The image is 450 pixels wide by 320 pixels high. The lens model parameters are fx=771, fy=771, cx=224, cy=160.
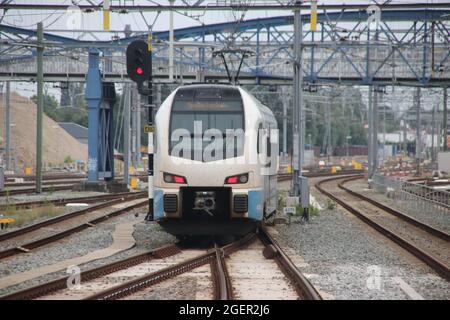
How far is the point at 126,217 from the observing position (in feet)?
71.8

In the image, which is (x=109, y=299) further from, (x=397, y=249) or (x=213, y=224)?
(x=397, y=249)

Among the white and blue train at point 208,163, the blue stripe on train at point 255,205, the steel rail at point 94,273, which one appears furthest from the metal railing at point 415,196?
the steel rail at point 94,273

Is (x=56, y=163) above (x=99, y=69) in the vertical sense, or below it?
below

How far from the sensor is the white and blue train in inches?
567

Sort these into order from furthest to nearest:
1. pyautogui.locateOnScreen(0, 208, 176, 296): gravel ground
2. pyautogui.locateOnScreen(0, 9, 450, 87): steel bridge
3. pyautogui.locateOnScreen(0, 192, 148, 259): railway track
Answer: pyautogui.locateOnScreen(0, 9, 450, 87): steel bridge
pyautogui.locateOnScreen(0, 192, 148, 259): railway track
pyautogui.locateOnScreen(0, 208, 176, 296): gravel ground

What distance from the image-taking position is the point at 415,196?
2852 centimetres

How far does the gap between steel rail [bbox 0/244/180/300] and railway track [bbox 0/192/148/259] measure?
8.42 ft

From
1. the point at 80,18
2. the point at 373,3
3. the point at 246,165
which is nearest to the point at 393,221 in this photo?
the point at 373,3

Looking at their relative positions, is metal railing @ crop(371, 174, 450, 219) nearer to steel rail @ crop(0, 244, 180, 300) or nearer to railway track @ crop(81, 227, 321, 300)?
railway track @ crop(81, 227, 321, 300)

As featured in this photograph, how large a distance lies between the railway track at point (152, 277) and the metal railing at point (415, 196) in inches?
461

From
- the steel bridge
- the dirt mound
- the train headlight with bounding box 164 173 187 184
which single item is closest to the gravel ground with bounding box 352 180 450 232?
the steel bridge

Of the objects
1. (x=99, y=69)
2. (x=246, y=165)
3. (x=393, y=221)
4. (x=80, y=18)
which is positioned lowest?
(x=393, y=221)
